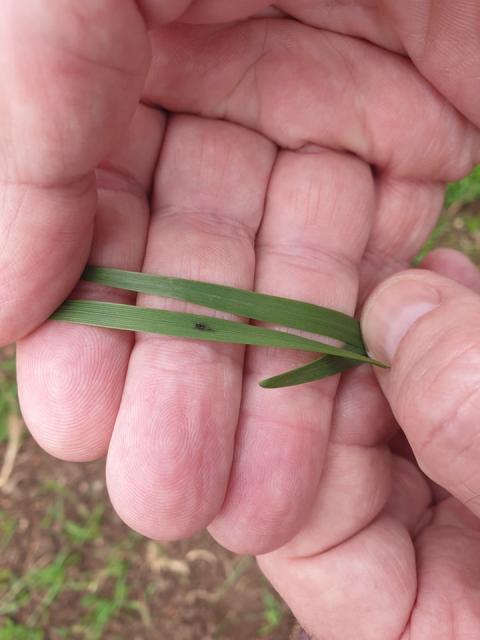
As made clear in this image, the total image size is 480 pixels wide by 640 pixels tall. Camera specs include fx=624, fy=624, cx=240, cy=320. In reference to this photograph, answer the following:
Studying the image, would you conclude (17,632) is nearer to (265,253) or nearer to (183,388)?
(183,388)

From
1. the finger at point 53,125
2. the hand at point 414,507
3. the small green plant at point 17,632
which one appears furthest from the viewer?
the small green plant at point 17,632

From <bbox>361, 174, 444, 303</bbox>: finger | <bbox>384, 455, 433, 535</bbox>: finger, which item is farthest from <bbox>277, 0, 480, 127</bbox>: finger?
<bbox>384, 455, 433, 535</bbox>: finger

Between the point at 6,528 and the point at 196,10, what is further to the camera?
the point at 6,528

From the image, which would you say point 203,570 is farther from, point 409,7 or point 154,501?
point 409,7

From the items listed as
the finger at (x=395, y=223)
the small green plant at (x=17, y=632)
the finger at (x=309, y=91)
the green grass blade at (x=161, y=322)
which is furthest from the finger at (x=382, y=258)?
the small green plant at (x=17, y=632)

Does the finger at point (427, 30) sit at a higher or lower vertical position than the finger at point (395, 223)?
higher

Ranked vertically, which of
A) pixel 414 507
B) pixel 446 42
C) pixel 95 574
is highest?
pixel 446 42

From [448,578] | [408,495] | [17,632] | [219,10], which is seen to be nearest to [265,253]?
[219,10]

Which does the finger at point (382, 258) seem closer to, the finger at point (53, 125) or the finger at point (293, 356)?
the finger at point (293, 356)
